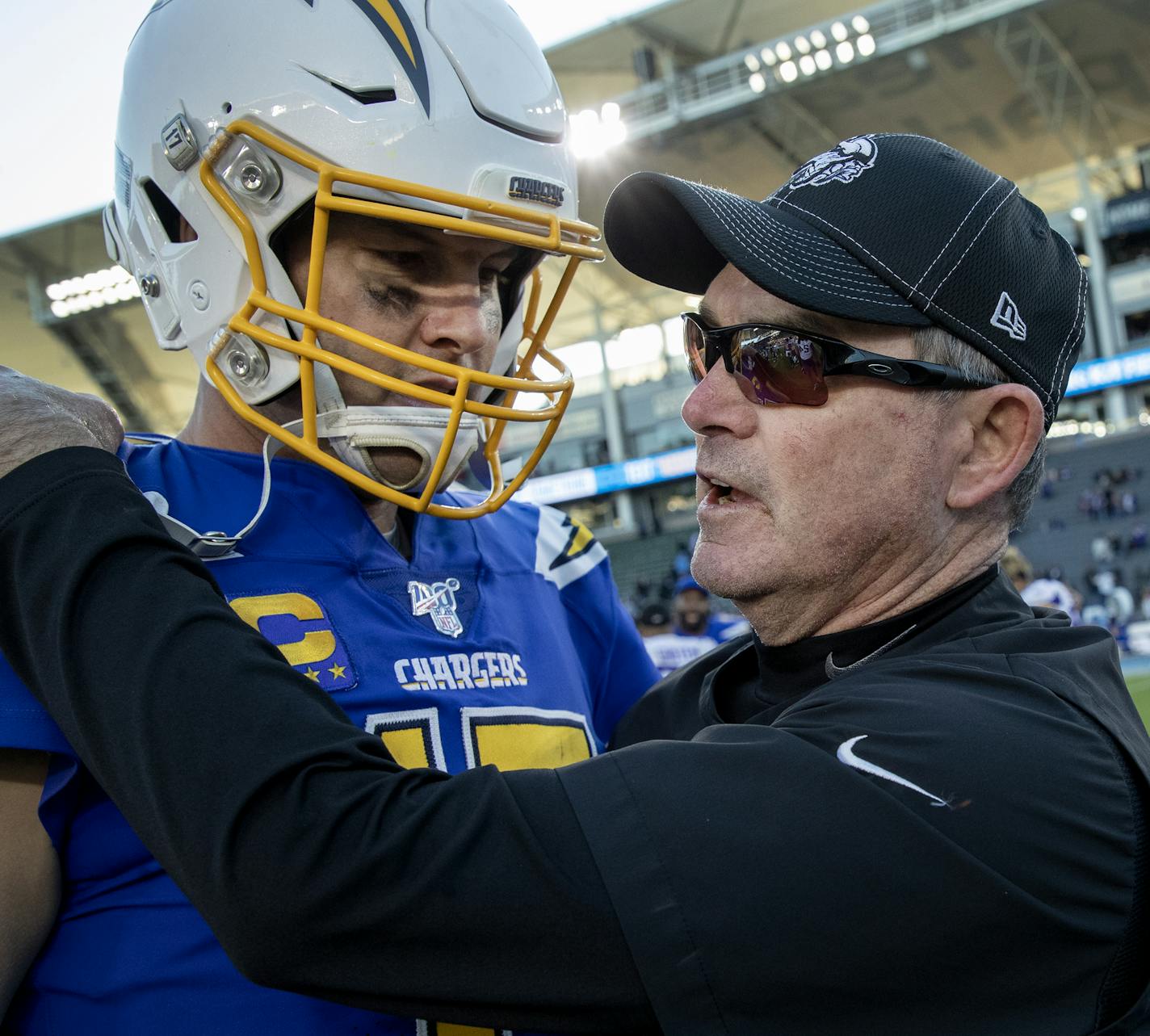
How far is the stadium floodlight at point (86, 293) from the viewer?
23016 mm

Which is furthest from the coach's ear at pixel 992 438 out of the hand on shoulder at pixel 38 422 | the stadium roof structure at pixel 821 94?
the stadium roof structure at pixel 821 94

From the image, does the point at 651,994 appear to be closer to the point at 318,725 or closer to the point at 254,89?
the point at 318,725

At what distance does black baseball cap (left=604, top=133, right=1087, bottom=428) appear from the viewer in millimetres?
1417

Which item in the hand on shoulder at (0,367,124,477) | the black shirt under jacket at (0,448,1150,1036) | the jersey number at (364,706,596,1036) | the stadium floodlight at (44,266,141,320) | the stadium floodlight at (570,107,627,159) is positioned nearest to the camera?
the black shirt under jacket at (0,448,1150,1036)

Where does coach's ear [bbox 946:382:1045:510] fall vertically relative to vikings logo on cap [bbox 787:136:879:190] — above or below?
below

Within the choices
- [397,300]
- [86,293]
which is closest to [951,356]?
[397,300]

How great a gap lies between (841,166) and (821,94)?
21.0m

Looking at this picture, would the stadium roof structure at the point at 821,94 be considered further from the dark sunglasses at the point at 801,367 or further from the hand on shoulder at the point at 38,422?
the hand on shoulder at the point at 38,422

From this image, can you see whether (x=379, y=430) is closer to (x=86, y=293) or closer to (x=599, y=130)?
→ (x=599, y=130)

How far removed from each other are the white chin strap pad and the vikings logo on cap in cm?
58

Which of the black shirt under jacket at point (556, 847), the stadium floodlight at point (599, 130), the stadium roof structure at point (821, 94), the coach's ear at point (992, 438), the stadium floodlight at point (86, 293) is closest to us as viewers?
the black shirt under jacket at point (556, 847)

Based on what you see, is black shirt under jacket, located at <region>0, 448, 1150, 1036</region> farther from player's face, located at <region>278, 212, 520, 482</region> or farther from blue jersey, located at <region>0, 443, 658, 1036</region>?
player's face, located at <region>278, 212, 520, 482</region>

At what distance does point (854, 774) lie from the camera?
1.10 m

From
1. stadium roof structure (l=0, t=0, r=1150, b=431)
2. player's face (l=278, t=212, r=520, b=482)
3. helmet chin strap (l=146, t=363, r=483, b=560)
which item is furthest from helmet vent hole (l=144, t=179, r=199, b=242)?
stadium roof structure (l=0, t=0, r=1150, b=431)
